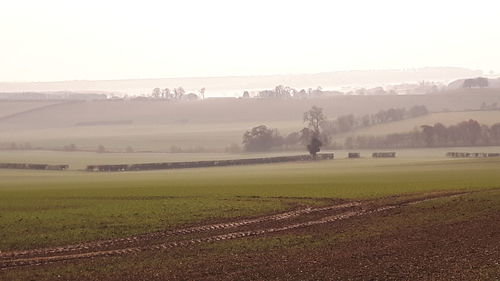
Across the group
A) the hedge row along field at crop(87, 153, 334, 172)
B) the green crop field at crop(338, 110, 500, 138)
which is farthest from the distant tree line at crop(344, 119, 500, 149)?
the hedge row along field at crop(87, 153, 334, 172)

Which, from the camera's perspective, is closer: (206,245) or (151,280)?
(151,280)

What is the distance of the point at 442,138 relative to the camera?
403 ft

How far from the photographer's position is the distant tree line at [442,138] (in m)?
122

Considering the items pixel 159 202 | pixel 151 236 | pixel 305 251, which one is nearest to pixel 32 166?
pixel 159 202

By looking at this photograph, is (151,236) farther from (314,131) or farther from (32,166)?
(314,131)

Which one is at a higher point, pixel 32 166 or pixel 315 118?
pixel 315 118

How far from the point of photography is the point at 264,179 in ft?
230

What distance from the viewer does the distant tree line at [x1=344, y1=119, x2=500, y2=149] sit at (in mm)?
122188

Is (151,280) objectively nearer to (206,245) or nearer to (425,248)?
(206,245)

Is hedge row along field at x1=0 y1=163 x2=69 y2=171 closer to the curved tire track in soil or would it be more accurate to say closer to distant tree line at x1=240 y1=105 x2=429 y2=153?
distant tree line at x1=240 y1=105 x2=429 y2=153

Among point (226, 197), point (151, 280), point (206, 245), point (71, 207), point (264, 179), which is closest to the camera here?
point (151, 280)

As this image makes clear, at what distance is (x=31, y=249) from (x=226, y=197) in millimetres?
18954

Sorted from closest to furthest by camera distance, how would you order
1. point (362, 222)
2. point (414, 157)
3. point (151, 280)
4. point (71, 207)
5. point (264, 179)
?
point (151, 280) < point (362, 222) < point (71, 207) < point (264, 179) < point (414, 157)

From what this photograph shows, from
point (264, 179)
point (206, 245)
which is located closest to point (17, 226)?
point (206, 245)
